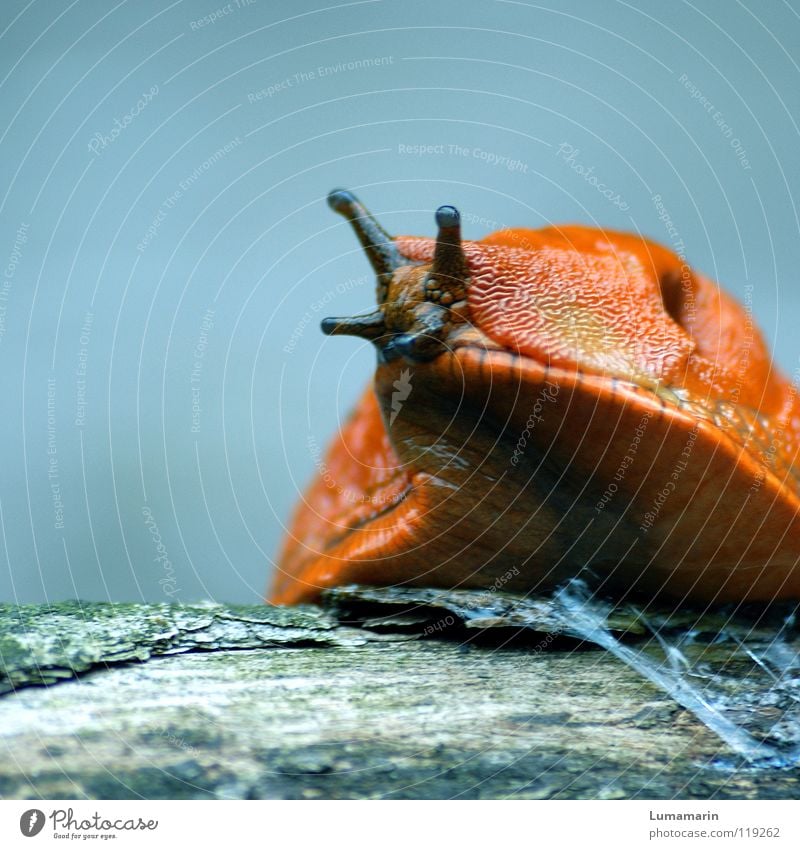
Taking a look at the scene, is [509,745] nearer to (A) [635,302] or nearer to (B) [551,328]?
(B) [551,328]

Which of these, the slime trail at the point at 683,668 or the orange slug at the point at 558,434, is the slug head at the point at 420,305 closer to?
the orange slug at the point at 558,434

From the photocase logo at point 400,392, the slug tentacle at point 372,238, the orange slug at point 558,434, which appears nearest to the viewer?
the orange slug at point 558,434

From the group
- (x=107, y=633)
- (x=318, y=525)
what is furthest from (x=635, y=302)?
(x=107, y=633)
